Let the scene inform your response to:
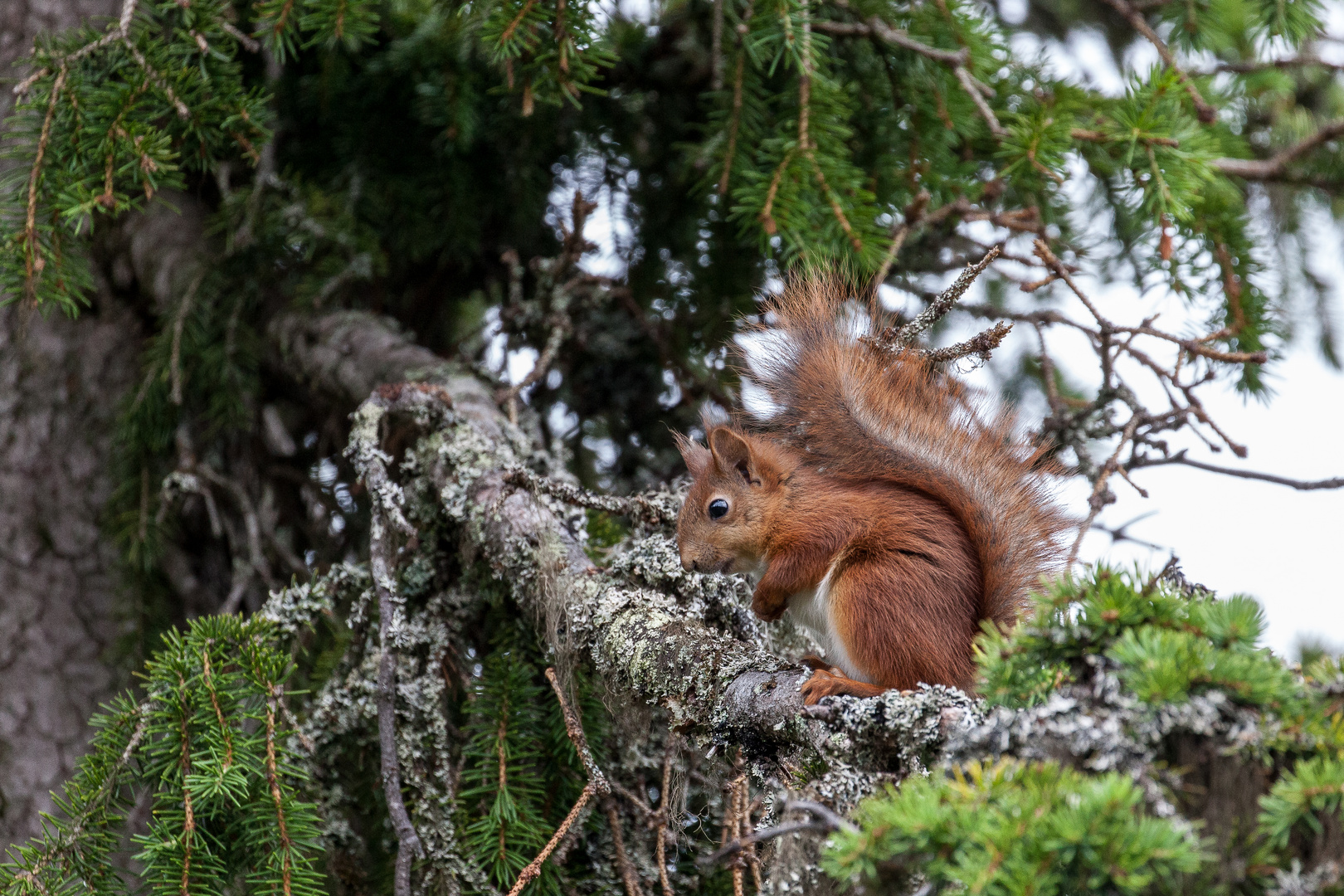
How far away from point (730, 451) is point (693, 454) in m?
0.16

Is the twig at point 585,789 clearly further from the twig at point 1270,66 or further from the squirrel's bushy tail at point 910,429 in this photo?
the twig at point 1270,66

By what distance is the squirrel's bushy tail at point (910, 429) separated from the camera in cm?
130

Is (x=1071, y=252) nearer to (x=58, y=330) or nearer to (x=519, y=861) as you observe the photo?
(x=519, y=861)

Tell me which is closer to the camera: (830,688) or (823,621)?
(830,688)

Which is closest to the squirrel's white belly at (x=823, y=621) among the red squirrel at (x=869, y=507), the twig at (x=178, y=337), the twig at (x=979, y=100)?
the red squirrel at (x=869, y=507)

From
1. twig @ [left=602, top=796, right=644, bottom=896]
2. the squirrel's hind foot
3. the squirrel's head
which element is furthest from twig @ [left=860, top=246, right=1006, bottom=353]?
twig @ [left=602, top=796, right=644, bottom=896]

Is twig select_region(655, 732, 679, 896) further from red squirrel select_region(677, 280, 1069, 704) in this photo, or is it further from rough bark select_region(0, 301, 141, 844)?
rough bark select_region(0, 301, 141, 844)

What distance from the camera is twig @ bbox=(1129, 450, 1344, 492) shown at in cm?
133

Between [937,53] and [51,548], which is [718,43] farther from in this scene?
[51,548]

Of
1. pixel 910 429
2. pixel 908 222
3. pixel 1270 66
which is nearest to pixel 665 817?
pixel 910 429

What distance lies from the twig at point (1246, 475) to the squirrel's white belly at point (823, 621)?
560mm

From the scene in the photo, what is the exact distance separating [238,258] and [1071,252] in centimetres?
169

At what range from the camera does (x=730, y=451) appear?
5.19 ft

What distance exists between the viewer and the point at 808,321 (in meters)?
1.42
